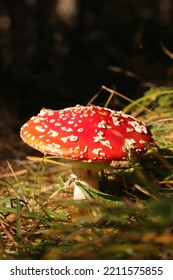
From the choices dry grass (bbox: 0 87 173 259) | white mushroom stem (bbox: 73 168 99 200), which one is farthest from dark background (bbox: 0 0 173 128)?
white mushroom stem (bbox: 73 168 99 200)

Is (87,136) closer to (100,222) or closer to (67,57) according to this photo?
(100,222)

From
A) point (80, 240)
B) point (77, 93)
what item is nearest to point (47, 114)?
point (80, 240)

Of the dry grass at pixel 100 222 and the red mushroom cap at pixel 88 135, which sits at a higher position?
the red mushroom cap at pixel 88 135

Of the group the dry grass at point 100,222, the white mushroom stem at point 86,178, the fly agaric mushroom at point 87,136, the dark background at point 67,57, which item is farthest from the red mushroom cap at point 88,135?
the dark background at point 67,57

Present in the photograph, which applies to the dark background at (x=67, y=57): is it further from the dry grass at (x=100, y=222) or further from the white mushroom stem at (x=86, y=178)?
the white mushroom stem at (x=86, y=178)

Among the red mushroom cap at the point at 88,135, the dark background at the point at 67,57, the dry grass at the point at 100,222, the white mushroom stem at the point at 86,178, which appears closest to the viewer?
the dry grass at the point at 100,222

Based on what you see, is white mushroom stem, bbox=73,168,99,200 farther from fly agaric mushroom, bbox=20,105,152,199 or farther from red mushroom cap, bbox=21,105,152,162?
red mushroom cap, bbox=21,105,152,162

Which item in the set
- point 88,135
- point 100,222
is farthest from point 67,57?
point 100,222
